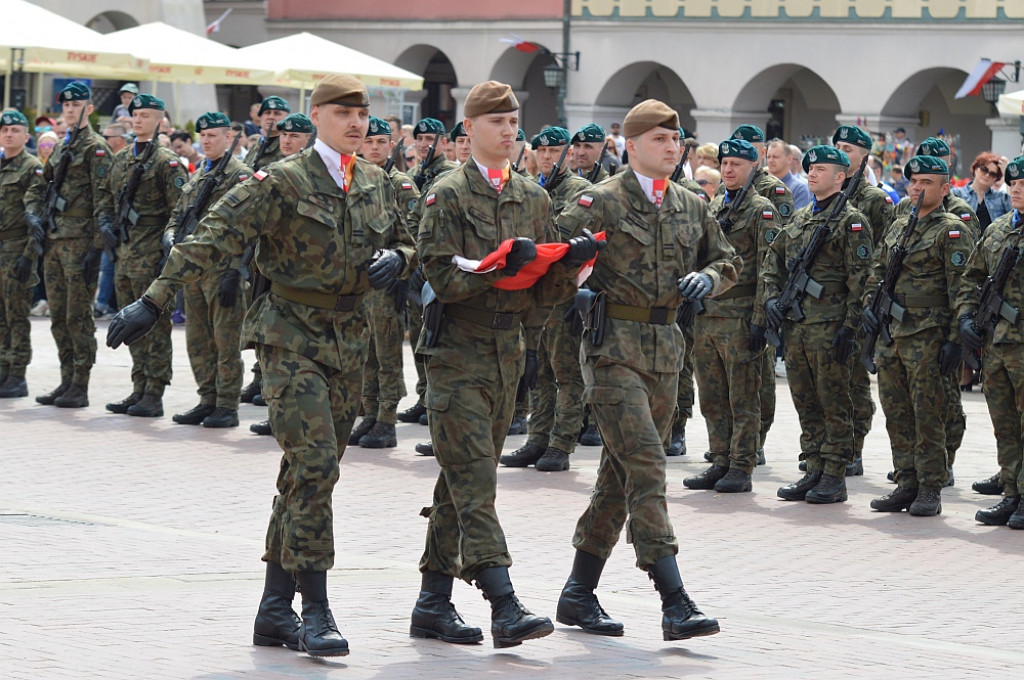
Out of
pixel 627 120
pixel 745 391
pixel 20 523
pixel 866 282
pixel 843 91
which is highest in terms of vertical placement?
pixel 843 91

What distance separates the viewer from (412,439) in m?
13.0

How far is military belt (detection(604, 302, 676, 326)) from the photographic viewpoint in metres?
7.54

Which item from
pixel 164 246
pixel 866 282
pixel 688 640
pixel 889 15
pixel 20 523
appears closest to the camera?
pixel 688 640

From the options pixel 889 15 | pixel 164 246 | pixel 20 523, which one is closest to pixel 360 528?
pixel 20 523

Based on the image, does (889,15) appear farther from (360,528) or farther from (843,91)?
(360,528)

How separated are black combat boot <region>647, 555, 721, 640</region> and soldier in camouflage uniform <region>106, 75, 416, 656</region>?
4.23 ft

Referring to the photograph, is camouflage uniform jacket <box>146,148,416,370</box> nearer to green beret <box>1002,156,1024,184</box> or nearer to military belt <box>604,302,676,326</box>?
→ military belt <box>604,302,676,326</box>

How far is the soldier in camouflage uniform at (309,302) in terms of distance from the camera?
22.3 ft

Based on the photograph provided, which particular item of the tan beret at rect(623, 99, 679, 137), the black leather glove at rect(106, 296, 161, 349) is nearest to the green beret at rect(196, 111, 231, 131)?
the tan beret at rect(623, 99, 679, 137)

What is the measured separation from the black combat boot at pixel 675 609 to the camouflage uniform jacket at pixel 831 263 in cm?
386

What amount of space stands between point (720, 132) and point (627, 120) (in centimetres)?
2796

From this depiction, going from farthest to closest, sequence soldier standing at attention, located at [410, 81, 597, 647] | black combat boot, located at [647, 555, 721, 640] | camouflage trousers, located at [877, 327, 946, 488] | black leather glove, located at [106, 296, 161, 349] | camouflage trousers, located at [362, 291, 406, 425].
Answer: camouflage trousers, located at [362, 291, 406, 425] → camouflage trousers, located at [877, 327, 946, 488] → black combat boot, located at [647, 555, 721, 640] → soldier standing at attention, located at [410, 81, 597, 647] → black leather glove, located at [106, 296, 161, 349]

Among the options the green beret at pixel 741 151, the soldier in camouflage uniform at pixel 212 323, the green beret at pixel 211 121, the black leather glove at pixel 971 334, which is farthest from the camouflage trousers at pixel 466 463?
the green beret at pixel 211 121

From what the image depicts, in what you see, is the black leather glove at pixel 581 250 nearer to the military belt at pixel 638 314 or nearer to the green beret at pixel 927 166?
the military belt at pixel 638 314
